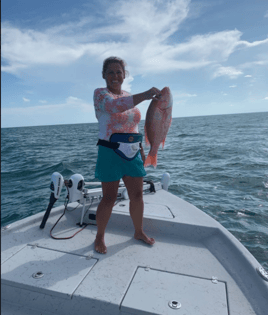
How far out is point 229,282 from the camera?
214cm

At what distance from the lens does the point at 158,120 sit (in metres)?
2.35

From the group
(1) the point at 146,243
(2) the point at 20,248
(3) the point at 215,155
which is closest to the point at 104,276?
(1) the point at 146,243

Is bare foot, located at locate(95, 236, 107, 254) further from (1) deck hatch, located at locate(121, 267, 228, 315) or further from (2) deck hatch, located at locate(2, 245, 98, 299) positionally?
(1) deck hatch, located at locate(121, 267, 228, 315)

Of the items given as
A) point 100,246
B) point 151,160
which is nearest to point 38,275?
point 100,246

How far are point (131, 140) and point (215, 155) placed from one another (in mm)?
11190

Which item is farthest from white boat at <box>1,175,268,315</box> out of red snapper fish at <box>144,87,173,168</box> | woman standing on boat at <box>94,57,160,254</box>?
red snapper fish at <box>144,87,173,168</box>

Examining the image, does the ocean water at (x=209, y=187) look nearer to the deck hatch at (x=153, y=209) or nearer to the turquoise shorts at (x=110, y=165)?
the turquoise shorts at (x=110, y=165)

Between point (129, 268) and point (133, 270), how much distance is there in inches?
2.0

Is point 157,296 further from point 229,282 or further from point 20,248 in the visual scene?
point 20,248

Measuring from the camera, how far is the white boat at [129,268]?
183 centimetres

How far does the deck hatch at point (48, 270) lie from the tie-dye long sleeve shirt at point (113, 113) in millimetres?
1245

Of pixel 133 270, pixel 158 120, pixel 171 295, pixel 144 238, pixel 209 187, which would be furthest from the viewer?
pixel 209 187

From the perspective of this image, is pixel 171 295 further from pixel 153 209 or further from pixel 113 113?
pixel 113 113

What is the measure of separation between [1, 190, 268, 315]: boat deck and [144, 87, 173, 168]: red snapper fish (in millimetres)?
1047
